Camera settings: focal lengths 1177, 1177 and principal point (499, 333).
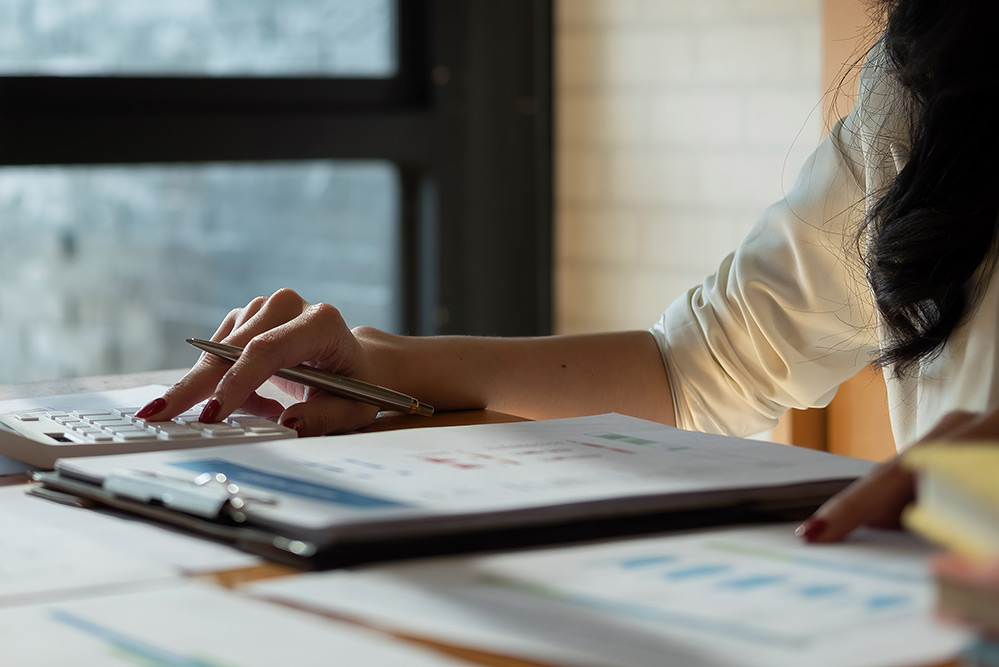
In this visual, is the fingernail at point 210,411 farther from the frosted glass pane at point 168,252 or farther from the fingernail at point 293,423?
the frosted glass pane at point 168,252

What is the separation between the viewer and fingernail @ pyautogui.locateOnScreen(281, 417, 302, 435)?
2.63 ft

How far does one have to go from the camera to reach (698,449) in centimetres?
64

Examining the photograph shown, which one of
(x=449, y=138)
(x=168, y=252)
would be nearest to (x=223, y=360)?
(x=168, y=252)

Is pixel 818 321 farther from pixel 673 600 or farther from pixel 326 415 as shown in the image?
pixel 673 600

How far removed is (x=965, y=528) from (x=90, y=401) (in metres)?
0.73

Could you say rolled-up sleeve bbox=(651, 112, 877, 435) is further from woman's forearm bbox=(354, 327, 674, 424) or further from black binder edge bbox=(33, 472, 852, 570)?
black binder edge bbox=(33, 472, 852, 570)

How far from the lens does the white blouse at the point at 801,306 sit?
976 millimetres

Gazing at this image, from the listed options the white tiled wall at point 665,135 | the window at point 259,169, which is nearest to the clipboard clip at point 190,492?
the white tiled wall at point 665,135

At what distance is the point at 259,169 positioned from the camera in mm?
2660

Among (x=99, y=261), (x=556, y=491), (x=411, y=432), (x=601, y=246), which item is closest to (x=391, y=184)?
(x=601, y=246)

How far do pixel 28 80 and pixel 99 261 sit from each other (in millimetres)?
396

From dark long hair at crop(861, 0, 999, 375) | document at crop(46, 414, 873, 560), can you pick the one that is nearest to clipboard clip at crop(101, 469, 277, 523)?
document at crop(46, 414, 873, 560)

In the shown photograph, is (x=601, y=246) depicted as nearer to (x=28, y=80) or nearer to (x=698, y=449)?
(x=28, y=80)

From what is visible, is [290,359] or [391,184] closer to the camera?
[290,359]
